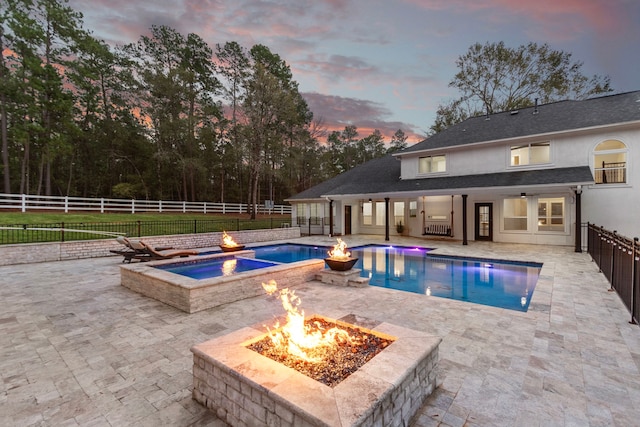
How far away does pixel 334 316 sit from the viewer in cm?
426

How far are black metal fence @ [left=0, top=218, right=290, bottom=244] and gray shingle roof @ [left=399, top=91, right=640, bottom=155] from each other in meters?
13.7

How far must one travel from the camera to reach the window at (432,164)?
17.0 metres

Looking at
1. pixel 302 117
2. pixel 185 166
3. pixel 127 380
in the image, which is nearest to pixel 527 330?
pixel 127 380

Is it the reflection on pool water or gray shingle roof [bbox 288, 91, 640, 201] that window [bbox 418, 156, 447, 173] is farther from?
the reflection on pool water

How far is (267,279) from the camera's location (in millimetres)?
6598

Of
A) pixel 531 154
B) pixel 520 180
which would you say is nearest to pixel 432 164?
pixel 531 154

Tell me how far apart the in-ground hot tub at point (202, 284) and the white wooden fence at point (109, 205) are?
14.9 m

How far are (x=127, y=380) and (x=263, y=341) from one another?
154 cm

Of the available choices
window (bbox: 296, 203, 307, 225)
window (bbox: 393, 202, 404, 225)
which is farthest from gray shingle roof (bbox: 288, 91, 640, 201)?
window (bbox: 296, 203, 307, 225)

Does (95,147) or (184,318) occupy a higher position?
(95,147)

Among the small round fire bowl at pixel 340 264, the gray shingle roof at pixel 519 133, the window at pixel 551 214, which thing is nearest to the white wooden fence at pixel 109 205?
the gray shingle roof at pixel 519 133

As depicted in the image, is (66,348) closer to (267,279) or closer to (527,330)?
(267,279)

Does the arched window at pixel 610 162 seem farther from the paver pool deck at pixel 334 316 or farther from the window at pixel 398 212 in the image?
the window at pixel 398 212

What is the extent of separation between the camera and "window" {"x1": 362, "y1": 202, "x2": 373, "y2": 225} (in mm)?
19984
